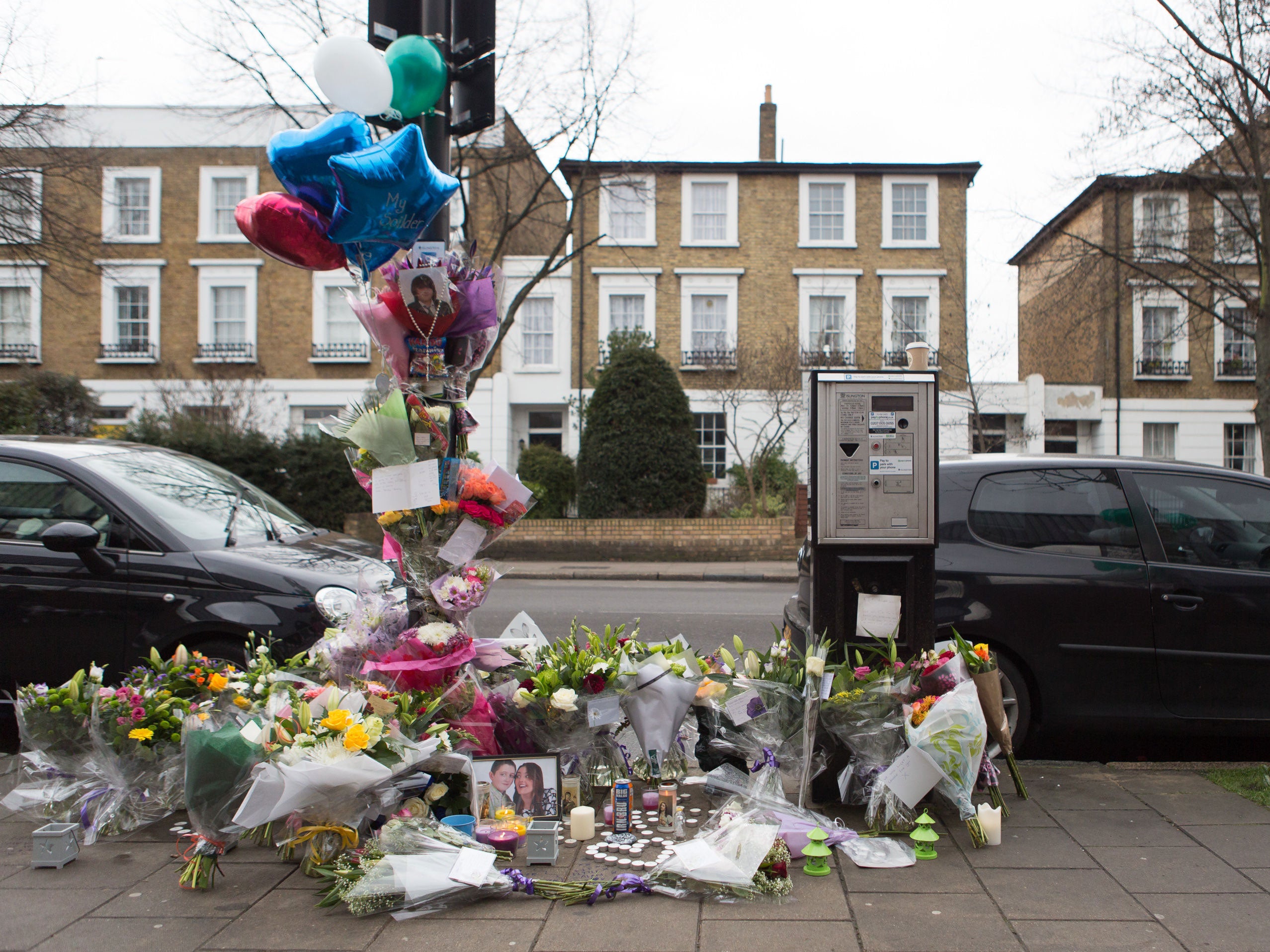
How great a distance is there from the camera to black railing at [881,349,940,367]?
2377 cm

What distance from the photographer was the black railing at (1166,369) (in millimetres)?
24938

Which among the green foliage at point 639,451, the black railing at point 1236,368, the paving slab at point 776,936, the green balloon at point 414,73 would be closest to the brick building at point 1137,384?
the black railing at point 1236,368

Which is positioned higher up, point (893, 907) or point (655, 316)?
point (655, 316)

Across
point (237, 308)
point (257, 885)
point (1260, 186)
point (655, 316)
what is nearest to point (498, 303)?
point (257, 885)

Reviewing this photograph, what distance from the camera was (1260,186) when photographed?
50.4 ft

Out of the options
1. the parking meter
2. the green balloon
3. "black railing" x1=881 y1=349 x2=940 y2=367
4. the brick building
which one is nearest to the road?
the parking meter

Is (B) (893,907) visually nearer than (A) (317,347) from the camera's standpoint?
Yes

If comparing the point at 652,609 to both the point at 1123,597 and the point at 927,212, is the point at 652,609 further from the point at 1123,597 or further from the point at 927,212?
the point at 927,212

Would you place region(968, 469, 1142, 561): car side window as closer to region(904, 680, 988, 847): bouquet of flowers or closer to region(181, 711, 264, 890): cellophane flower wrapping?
region(904, 680, 988, 847): bouquet of flowers

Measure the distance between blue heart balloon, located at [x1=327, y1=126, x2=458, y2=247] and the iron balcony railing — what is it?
846 inches

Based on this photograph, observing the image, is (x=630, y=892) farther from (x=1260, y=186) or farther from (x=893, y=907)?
(x=1260, y=186)

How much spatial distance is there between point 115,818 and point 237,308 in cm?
2355

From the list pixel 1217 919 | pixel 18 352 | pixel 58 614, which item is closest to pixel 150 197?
pixel 18 352

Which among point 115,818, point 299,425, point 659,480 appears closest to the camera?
point 115,818
